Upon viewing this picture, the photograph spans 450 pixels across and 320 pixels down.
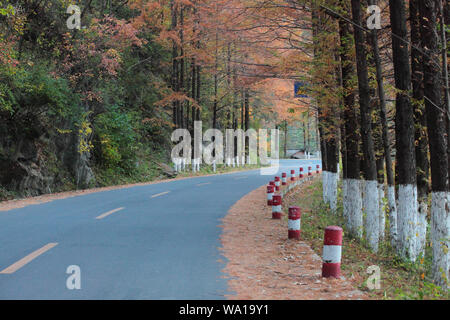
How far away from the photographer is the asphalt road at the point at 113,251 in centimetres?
629

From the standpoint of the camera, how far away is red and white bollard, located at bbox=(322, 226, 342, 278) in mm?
7336

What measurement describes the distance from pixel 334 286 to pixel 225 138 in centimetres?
4621

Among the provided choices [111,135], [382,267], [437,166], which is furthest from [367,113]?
[111,135]

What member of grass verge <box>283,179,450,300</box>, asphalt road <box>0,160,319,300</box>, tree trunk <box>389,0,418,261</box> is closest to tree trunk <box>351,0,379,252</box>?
grass verge <box>283,179,450,300</box>

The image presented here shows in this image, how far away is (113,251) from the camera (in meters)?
8.73

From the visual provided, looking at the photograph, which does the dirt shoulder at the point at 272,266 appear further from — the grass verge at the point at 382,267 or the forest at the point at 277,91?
the forest at the point at 277,91

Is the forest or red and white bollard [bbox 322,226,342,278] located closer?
red and white bollard [bbox 322,226,342,278]

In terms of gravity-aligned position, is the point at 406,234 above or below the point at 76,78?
below

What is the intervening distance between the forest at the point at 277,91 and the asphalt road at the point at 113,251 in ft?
15.3

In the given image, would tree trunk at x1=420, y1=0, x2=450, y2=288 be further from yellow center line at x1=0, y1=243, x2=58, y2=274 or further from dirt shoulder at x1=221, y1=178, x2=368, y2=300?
yellow center line at x1=0, y1=243, x2=58, y2=274

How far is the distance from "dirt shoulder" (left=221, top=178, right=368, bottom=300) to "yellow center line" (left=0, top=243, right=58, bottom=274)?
3.30m
